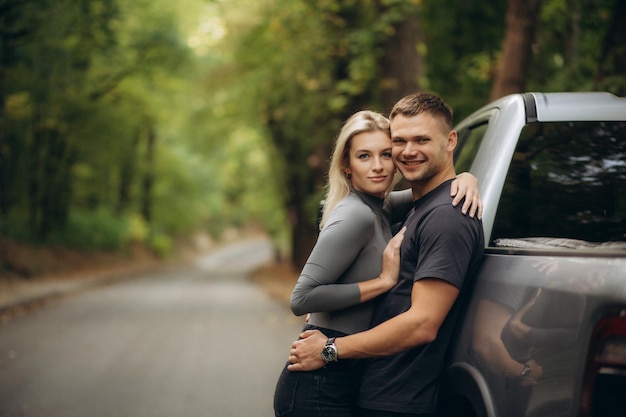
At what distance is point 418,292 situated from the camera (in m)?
2.68

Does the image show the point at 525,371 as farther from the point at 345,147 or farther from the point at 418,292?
the point at 345,147

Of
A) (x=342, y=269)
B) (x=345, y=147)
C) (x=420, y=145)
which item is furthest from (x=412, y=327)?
(x=345, y=147)

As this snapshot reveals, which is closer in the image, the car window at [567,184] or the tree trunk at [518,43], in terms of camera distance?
the car window at [567,184]

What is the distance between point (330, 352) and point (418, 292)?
0.44 metres

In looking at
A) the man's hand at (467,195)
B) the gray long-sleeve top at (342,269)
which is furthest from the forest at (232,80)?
the gray long-sleeve top at (342,269)

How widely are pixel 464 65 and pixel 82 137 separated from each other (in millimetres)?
18620

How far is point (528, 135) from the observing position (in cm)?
335

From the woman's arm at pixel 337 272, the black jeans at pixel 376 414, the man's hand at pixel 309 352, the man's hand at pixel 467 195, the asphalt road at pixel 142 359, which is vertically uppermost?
the man's hand at pixel 467 195

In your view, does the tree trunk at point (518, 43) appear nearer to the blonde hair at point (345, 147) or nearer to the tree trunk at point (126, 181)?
the blonde hair at point (345, 147)

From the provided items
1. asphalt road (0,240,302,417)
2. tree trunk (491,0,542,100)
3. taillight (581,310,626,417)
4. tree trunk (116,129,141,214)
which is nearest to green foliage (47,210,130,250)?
tree trunk (116,129,141,214)

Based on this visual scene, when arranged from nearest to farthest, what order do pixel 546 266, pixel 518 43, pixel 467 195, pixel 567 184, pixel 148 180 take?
1. pixel 546 266
2. pixel 467 195
3. pixel 567 184
4. pixel 518 43
5. pixel 148 180

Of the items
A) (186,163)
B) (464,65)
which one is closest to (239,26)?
(464,65)

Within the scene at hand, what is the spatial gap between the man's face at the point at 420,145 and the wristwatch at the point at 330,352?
71 cm

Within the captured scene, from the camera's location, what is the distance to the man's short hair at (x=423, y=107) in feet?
9.82
